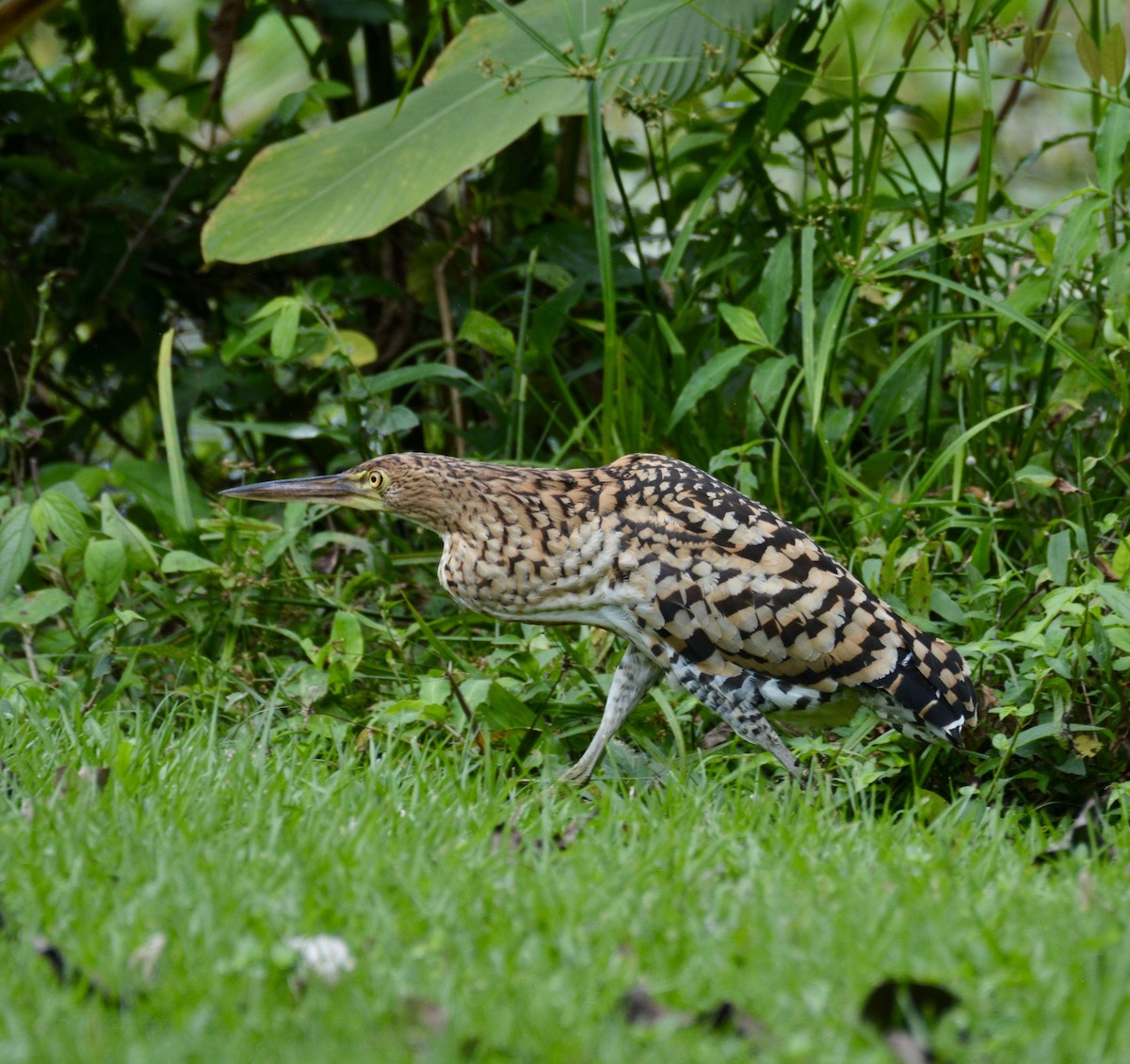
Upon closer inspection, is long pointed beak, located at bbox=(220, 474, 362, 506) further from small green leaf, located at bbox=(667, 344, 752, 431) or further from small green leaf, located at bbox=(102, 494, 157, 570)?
small green leaf, located at bbox=(667, 344, 752, 431)

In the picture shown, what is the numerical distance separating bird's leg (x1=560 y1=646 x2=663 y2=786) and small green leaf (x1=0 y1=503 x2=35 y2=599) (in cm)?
188

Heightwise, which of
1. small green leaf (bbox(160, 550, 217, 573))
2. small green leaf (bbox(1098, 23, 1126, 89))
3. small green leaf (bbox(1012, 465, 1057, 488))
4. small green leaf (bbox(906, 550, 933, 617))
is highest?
small green leaf (bbox(1098, 23, 1126, 89))

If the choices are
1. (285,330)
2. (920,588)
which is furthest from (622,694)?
(285,330)

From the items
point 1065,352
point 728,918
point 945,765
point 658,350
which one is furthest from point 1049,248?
point 728,918

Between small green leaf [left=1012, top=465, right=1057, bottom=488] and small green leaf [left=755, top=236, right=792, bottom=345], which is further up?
small green leaf [left=755, top=236, right=792, bottom=345]

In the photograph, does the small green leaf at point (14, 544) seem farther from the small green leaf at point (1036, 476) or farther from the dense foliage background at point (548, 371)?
the small green leaf at point (1036, 476)

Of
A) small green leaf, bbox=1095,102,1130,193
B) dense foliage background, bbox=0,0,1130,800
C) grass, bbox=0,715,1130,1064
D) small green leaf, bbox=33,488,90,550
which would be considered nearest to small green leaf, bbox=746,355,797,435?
dense foliage background, bbox=0,0,1130,800

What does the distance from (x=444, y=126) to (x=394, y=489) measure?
6.15 feet

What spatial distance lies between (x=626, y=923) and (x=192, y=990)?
2.43 feet

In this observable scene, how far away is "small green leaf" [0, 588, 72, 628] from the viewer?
4.75 m

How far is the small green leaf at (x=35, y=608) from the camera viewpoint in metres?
4.75

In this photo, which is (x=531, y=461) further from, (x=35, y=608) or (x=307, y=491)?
(x=35, y=608)

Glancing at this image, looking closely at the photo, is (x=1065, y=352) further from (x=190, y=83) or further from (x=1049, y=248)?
(x=190, y=83)

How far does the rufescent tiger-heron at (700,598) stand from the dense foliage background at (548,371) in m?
0.20
